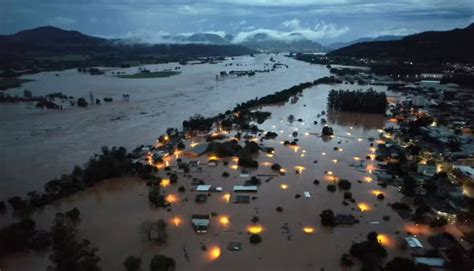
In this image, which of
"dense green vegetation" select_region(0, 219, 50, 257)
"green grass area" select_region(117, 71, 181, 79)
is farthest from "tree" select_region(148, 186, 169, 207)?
"green grass area" select_region(117, 71, 181, 79)

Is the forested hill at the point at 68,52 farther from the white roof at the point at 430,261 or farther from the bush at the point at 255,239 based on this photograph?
the white roof at the point at 430,261

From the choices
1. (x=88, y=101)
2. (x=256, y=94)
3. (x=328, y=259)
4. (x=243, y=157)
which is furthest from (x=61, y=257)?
(x=256, y=94)

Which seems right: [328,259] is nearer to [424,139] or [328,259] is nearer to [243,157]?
[243,157]

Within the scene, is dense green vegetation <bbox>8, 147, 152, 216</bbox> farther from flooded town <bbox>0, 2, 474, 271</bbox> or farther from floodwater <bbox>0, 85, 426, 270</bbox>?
floodwater <bbox>0, 85, 426, 270</bbox>

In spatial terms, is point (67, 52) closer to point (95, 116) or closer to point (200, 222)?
point (95, 116)

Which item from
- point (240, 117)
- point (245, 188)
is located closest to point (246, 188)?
point (245, 188)
